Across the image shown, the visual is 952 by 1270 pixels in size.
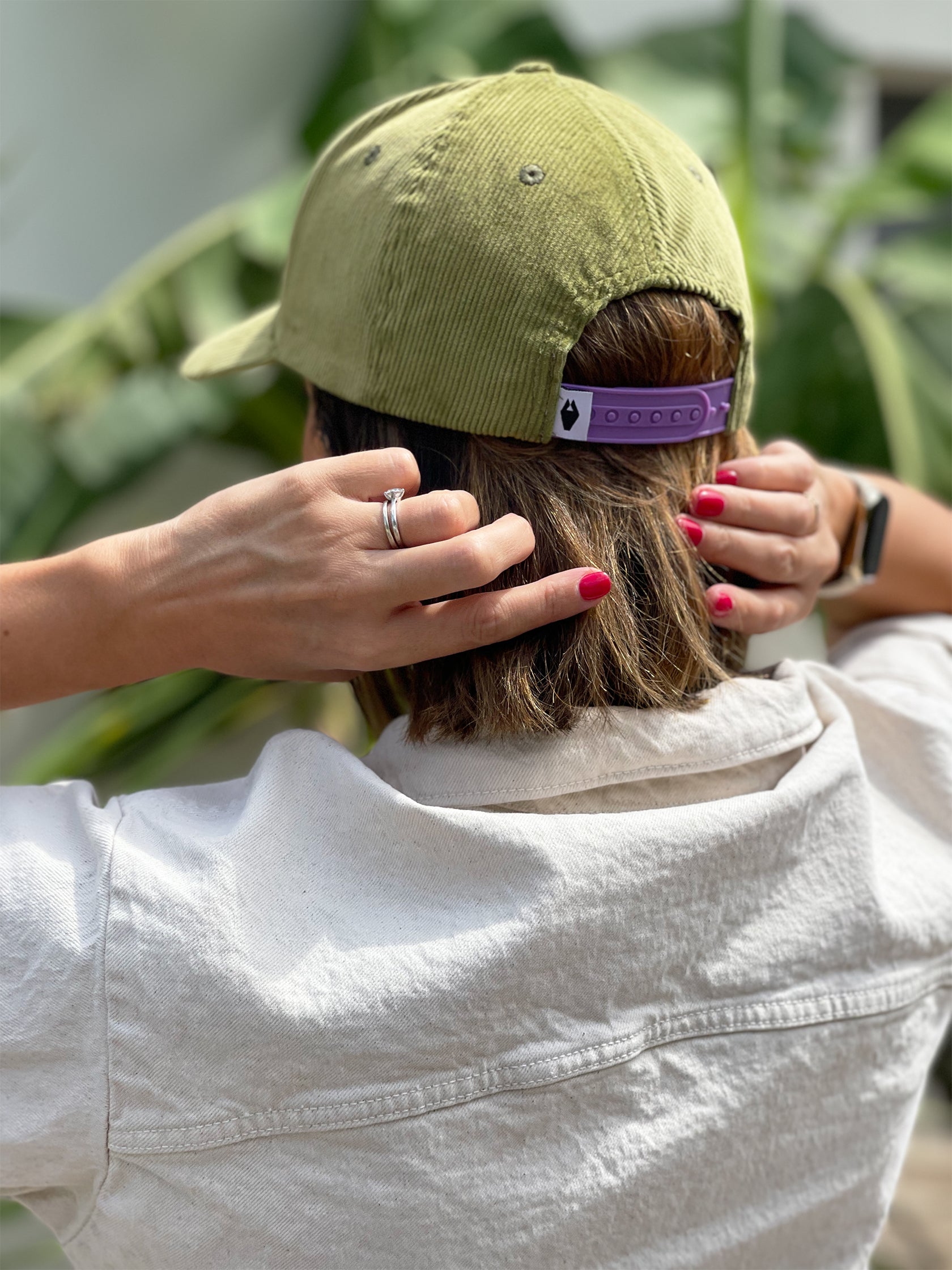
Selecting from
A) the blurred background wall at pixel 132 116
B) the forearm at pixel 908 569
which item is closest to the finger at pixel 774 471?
the forearm at pixel 908 569

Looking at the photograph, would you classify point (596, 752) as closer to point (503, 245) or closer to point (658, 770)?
point (658, 770)

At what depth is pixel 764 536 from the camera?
2.65ft

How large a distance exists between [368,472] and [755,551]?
313 millimetres

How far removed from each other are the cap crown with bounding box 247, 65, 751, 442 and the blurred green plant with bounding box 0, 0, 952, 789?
90 cm

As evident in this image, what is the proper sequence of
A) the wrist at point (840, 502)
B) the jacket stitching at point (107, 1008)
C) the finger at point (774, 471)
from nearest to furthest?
the jacket stitching at point (107, 1008) < the finger at point (774, 471) < the wrist at point (840, 502)

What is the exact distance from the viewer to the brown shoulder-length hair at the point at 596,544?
0.69 meters

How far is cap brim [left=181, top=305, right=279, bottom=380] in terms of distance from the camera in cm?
90

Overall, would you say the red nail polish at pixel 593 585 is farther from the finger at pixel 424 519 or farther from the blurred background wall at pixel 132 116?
the blurred background wall at pixel 132 116

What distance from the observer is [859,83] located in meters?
2.57

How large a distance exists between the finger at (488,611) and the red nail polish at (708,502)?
0.13 m

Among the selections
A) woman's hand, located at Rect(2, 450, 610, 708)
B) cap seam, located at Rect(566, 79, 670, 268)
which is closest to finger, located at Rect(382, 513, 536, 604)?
woman's hand, located at Rect(2, 450, 610, 708)

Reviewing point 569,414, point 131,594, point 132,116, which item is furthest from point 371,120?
point 132,116

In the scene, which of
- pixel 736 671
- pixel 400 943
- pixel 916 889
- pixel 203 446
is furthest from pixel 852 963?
pixel 203 446

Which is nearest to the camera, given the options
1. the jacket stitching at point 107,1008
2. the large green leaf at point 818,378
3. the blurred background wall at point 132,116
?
the jacket stitching at point 107,1008
